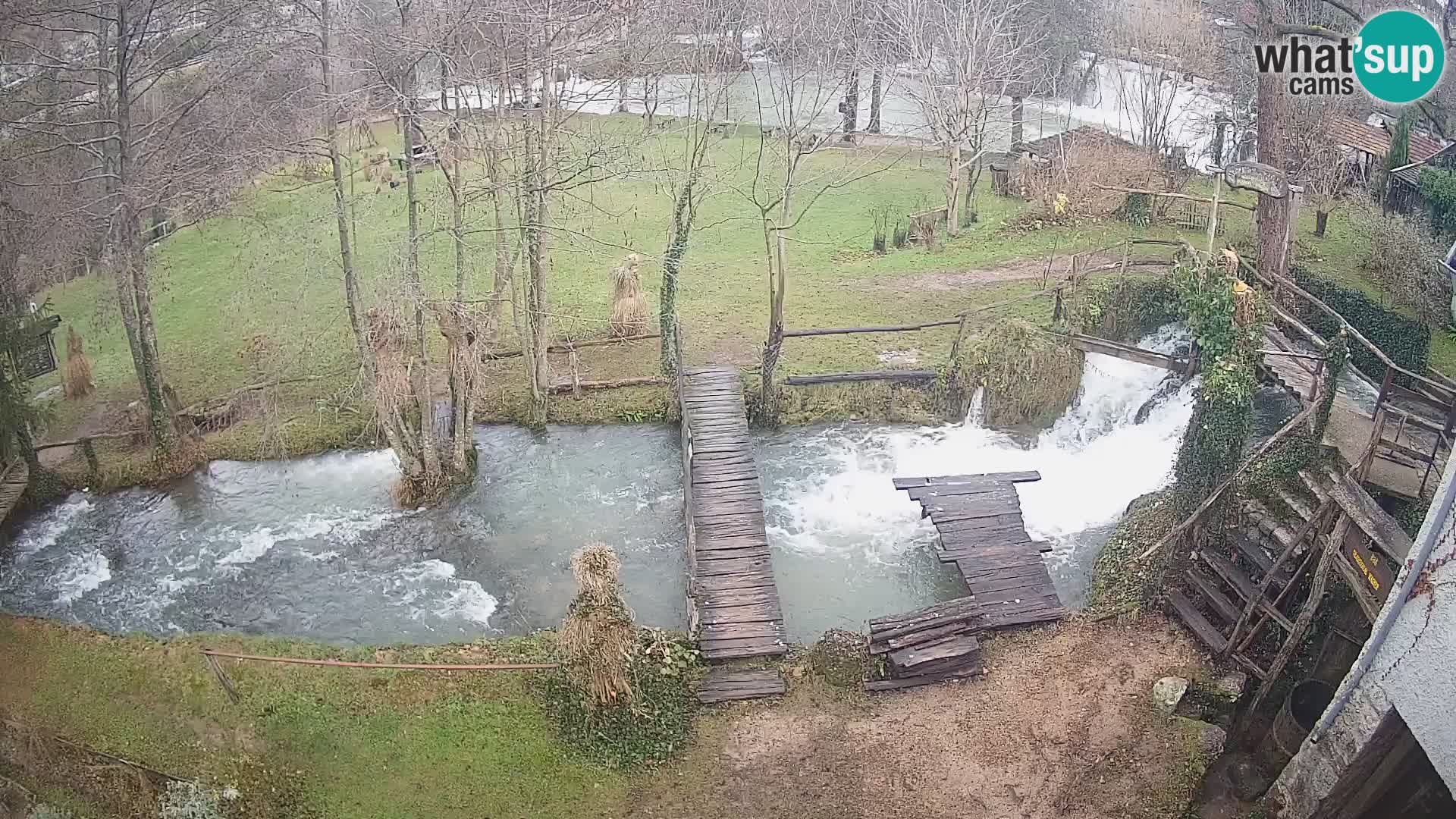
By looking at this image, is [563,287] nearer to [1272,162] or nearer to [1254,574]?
[1272,162]

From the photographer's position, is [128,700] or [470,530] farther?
[470,530]

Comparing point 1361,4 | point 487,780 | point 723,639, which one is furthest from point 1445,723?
point 1361,4

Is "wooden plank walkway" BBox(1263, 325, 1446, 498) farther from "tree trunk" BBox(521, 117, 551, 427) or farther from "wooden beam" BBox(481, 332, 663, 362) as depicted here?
"tree trunk" BBox(521, 117, 551, 427)

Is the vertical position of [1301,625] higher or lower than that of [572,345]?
lower

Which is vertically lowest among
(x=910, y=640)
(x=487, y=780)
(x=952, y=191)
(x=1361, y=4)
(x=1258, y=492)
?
(x=487, y=780)

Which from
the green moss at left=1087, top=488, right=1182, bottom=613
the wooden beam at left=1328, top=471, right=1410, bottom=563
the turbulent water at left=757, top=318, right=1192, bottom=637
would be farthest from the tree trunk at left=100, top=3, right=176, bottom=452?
the wooden beam at left=1328, top=471, right=1410, bottom=563

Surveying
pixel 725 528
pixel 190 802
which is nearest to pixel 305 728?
pixel 190 802

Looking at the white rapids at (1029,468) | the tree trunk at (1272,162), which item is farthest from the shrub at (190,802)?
the tree trunk at (1272,162)

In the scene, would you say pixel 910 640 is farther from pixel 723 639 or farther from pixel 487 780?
pixel 487 780
